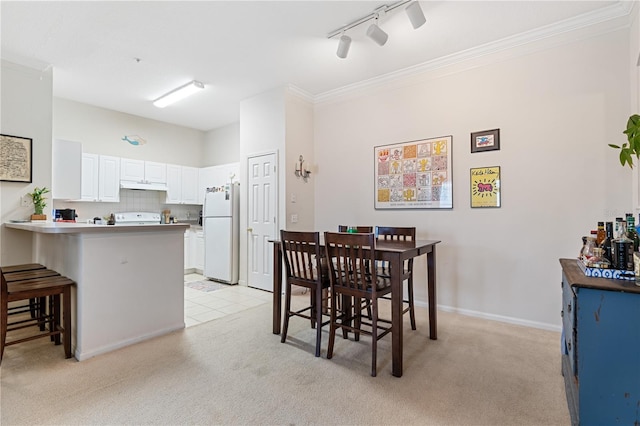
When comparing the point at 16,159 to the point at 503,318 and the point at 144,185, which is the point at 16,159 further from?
the point at 503,318

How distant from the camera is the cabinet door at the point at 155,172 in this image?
550 centimetres

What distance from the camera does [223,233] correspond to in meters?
4.99

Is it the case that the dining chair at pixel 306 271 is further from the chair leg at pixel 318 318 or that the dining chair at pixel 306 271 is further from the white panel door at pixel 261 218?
the white panel door at pixel 261 218

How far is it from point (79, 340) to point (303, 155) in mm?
3248

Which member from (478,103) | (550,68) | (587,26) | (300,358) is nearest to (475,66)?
(478,103)

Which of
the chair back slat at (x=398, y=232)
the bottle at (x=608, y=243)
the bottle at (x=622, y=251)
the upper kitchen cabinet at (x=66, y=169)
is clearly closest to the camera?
the bottle at (x=622, y=251)

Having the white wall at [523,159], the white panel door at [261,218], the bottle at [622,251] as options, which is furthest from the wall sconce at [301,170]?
the bottle at [622,251]

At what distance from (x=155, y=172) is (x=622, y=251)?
6137mm

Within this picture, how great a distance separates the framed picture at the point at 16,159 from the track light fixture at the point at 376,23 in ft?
11.7

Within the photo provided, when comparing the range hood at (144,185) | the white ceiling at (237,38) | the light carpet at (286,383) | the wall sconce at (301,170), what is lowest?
the light carpet at (286,383)

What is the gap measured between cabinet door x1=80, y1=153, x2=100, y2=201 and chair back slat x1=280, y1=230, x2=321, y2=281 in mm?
3895

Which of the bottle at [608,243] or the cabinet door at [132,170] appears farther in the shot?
the cabinet door at [132,170]

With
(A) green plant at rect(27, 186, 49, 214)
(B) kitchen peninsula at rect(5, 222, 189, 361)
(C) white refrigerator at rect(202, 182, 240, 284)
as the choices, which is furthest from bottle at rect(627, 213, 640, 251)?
(A) green plant at rect(27, 186, 49, 214)

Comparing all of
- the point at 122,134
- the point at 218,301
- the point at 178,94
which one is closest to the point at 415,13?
the point at 178,94
